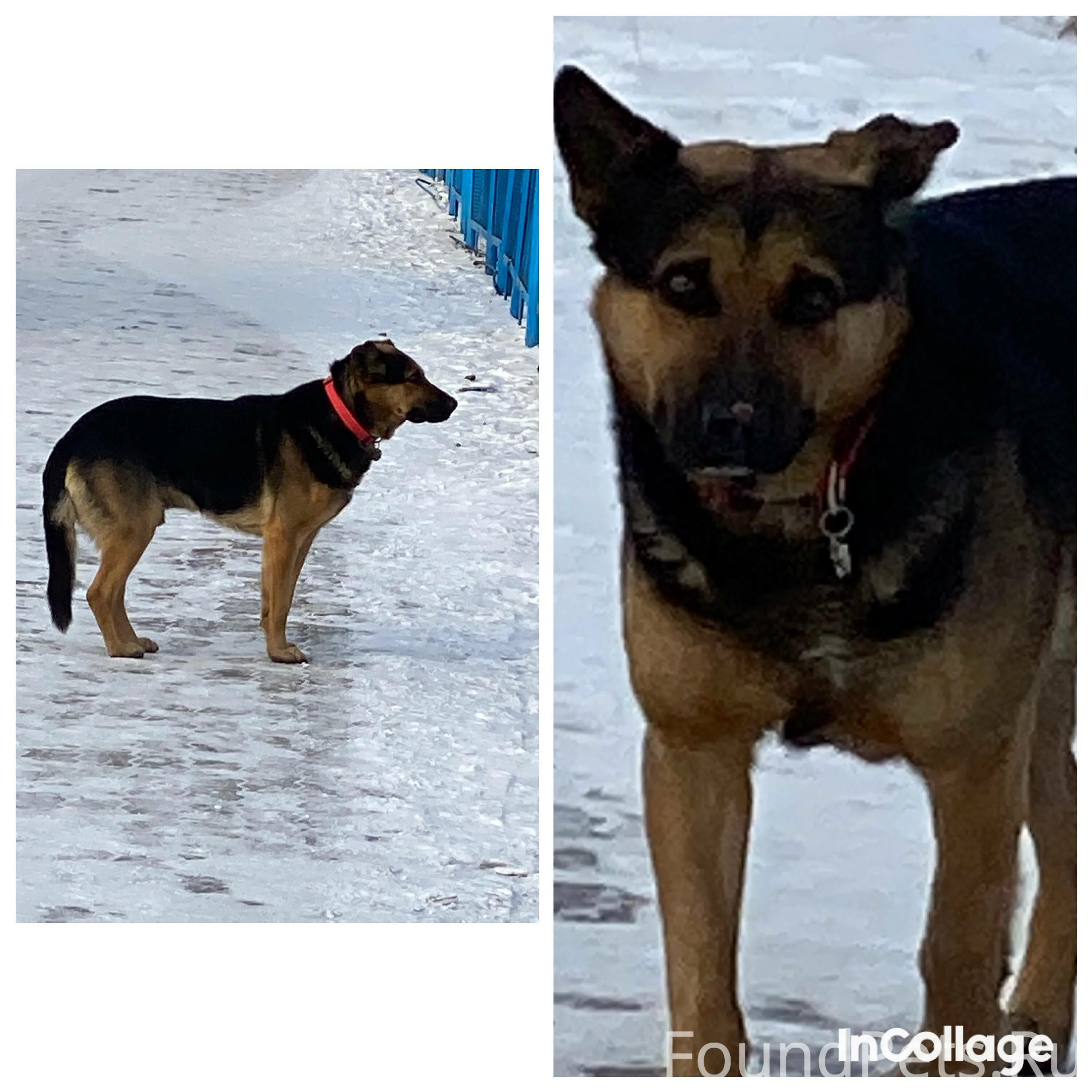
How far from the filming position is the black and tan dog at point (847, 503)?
7.55ft

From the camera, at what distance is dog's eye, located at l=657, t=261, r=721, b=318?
230 centimetres

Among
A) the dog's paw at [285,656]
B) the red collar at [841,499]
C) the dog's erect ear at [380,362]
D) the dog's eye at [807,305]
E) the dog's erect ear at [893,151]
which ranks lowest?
the dog's paw at [285,656]

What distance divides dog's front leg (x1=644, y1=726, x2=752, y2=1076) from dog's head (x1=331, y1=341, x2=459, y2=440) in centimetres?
67

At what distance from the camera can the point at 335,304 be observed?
103 inches

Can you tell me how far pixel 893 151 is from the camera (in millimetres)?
2369

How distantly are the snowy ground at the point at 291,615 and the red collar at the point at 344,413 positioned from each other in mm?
29

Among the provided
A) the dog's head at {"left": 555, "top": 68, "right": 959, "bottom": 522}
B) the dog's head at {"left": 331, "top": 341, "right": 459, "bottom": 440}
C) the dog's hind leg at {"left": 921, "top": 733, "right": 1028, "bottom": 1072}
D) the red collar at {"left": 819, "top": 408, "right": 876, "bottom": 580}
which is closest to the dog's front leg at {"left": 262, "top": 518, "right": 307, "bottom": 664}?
the dog's head at {"left": 331, "top": 341, "right": 459, "bottom": 440}

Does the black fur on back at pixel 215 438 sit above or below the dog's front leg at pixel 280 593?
above

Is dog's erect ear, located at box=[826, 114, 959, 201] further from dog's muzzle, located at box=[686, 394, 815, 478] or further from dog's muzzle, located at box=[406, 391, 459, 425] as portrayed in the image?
dog's muzzle, located at box=[406, 391, 459, 425]

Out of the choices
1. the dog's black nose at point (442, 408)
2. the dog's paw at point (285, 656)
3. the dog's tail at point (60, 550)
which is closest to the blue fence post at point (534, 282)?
the dog's black nose at point (442, 408)

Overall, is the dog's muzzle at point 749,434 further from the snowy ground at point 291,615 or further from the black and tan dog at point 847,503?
the snowy ground at point 291,615

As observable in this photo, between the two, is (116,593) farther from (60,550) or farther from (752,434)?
(752,434)

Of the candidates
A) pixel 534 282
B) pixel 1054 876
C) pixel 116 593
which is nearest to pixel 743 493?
pixel 534 282

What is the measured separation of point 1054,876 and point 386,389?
1334mm
